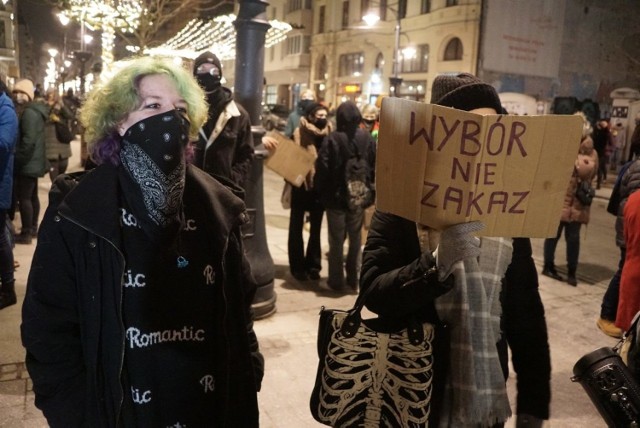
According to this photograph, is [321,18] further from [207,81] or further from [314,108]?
[207,81]

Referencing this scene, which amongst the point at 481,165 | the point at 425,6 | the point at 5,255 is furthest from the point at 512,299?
the point at 425,6

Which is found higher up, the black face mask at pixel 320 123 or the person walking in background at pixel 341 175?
the black face mask at pixel 320 123

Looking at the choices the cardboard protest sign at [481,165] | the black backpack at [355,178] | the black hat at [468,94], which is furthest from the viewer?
the black backpack at [355,178]

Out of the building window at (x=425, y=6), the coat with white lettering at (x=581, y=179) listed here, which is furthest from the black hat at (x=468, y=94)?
the building window at (x=425, y=6)

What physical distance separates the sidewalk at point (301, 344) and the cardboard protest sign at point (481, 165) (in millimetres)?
912

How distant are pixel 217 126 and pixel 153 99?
2678 mm

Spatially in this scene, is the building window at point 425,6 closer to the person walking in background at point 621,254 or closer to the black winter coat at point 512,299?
the person walking in background at point 621,254

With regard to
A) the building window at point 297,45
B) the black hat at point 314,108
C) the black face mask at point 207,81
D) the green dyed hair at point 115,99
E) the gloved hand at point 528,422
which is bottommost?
the gloved hand at point 528,422

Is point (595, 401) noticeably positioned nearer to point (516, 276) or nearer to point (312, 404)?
point (516, 276)

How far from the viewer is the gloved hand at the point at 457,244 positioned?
163cm

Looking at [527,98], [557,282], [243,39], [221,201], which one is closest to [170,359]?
[221,201]

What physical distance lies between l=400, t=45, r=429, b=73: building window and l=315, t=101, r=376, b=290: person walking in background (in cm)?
2920

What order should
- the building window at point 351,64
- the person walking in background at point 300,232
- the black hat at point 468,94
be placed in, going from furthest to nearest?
the building window at point 351,64, the person walking in background at point 300,232, the black hat at point 468,94

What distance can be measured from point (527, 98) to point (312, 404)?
1040 inches
